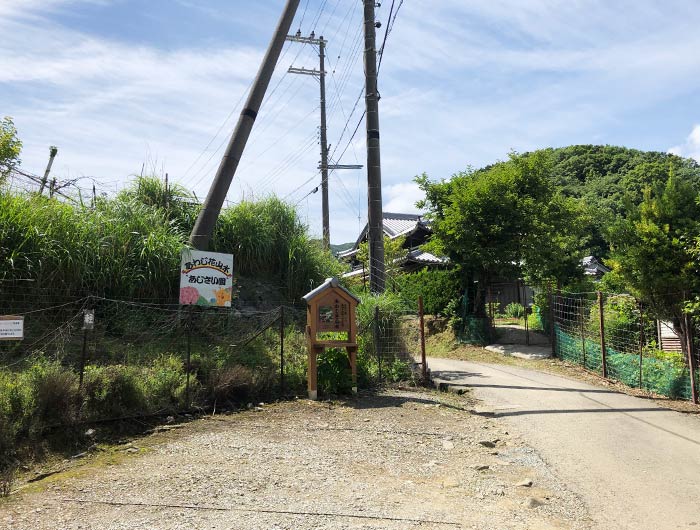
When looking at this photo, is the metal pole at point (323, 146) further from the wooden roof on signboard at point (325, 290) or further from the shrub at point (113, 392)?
the shrub at point (113, 392)

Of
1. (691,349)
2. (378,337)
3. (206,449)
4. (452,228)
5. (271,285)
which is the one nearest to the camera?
(206,449)

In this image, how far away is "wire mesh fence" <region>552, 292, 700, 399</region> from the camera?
9531mm

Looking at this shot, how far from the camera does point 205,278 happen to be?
9602 mm

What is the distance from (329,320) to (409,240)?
68.5 feet

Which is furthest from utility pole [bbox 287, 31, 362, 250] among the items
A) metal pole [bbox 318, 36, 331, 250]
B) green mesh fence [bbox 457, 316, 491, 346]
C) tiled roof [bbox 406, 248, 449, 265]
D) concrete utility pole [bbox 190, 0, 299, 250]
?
concrete utility pole [bbox 190, 0, 299, 250]

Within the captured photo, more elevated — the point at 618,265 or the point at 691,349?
the point at 618,265

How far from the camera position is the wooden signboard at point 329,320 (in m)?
8.99

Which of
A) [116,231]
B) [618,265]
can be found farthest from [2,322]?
[618,265]

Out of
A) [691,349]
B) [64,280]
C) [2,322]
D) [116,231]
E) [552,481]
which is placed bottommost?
[552,481]

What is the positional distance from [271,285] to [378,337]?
3.04 meters

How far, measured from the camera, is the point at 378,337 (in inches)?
415

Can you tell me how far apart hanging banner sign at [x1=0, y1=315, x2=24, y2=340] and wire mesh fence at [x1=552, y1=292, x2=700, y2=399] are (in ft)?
31.8

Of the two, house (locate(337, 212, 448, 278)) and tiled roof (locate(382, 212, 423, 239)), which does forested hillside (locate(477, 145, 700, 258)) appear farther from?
house (locate(337, 212, 448, 278))

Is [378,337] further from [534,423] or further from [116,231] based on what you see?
[116,231]
